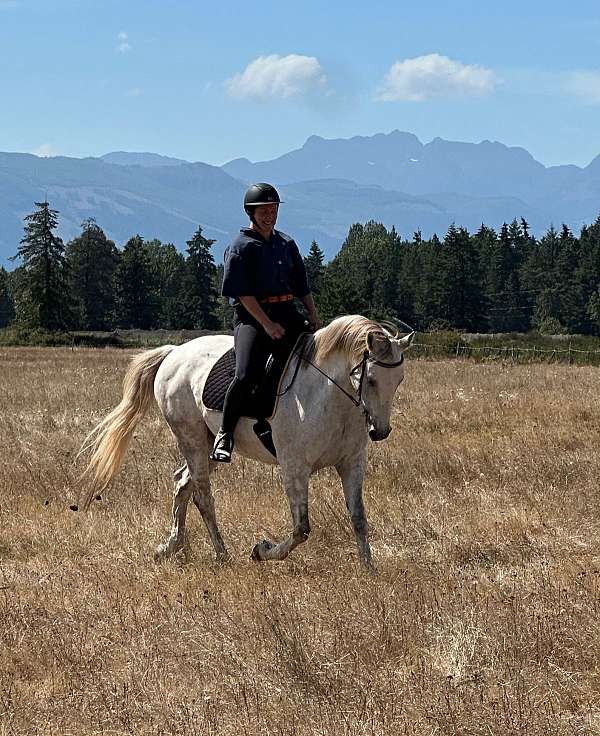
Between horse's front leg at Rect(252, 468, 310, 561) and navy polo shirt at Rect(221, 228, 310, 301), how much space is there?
4.68ft

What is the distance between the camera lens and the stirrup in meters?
8.02

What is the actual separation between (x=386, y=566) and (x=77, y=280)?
97630mm

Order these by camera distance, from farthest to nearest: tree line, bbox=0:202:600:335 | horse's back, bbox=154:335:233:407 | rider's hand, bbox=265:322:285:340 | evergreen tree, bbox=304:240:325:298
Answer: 1. evergreen tree, bbox=304:240:325:298
2. tree line, bbox=0:202:600:335
3. horse's back, bbox=154:335:233:407
4. rider's hand, bbox=265:322:285:340

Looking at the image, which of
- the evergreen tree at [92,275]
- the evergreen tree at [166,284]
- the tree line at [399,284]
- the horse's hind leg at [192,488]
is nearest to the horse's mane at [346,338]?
the horse's hind leg at [192,488]

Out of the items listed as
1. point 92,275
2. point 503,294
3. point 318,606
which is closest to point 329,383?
point 318,606

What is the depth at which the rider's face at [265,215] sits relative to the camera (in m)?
7.95

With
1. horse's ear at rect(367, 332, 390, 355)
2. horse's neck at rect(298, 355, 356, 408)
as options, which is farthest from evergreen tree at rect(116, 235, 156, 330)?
horse's ear at rect(367, 332, 390, 355)

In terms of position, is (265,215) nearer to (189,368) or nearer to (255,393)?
(255,393)

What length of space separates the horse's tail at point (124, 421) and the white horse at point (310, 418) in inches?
24.5

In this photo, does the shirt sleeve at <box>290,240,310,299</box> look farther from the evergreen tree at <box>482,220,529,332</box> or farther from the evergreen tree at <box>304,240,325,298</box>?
the evergreen tree at <box>482,220,529,332</box>

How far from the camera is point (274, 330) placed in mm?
7777

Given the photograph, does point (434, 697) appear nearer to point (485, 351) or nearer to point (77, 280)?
point (485, 351)

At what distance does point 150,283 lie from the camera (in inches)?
4225

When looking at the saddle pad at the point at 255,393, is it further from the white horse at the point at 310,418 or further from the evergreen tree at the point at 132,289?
the evergreen tree at the point at 132,289
